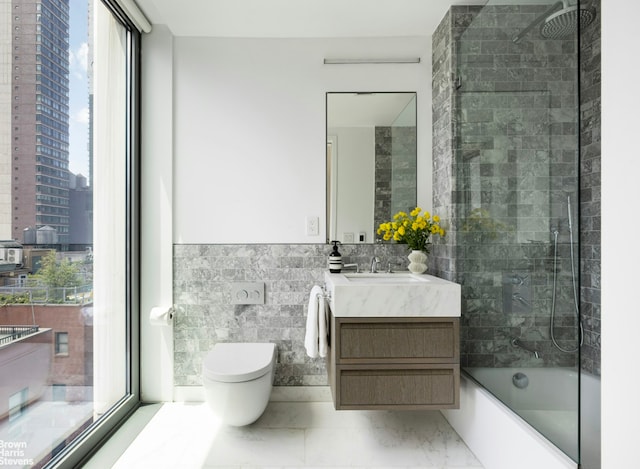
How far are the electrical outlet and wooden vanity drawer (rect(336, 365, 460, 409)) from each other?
95 centimetres

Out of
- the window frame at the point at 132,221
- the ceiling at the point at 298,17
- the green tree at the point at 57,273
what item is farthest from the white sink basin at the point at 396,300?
the ceiling at the point at 298,17

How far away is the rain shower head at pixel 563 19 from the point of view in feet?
4.10

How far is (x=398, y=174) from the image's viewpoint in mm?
2451

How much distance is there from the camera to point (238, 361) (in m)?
2.06

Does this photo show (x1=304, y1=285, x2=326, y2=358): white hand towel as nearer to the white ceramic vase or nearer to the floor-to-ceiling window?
the white ceramic vase

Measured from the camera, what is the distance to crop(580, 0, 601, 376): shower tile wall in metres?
1.36

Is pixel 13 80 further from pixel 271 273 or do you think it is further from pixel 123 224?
pixel 271 273

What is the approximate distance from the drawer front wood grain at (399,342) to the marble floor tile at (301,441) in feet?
1.72

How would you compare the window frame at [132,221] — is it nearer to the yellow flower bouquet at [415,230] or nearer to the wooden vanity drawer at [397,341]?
the wooden vanity drawer at [397,341]

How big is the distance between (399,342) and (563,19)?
5.00 ft
